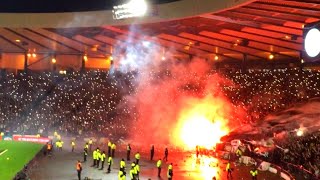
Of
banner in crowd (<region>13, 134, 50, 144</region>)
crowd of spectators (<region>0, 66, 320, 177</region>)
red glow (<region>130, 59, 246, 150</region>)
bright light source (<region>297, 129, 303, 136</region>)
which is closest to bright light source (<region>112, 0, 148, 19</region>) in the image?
red glow (<region>130, 59, 246, 150</region>)

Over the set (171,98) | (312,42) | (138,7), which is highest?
(138,7)

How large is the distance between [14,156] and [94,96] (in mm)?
14850

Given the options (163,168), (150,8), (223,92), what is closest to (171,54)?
(223,92)

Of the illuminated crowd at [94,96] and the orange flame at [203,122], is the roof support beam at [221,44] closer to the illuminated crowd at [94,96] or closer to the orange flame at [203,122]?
the illuminated crowd at [94,96]

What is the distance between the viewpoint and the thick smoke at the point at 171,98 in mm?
39219

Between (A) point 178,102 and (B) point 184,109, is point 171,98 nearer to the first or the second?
(A) point 178,102

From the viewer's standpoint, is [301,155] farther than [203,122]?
No

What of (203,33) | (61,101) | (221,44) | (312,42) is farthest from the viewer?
(61,101)

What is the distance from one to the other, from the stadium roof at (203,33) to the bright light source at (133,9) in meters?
0.73

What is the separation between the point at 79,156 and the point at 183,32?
13.9m

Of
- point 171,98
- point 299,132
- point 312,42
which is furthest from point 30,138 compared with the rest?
point 312,42

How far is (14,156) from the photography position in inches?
1187

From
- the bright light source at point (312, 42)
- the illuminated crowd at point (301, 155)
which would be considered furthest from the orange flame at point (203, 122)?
the bright light source at point (312, 42)

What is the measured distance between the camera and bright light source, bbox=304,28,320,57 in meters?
12.4
